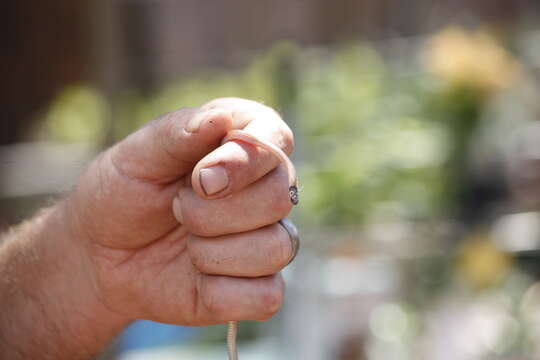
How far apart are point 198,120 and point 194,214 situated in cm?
16

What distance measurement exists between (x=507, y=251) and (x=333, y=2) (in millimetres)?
4746

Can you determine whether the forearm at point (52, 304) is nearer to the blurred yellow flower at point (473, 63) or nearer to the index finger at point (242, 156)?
the index finger at point (242, 156)

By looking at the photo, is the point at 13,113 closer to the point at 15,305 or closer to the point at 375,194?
the point at 375,194

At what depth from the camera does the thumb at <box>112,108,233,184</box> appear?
118 centimetres

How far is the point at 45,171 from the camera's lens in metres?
5.07

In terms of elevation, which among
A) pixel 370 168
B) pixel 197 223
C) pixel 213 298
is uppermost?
pixel 197 223

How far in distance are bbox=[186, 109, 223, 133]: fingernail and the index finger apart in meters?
0.05

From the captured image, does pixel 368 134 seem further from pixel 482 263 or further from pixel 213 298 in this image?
pixel 213 298

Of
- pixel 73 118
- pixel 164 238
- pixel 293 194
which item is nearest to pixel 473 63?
pixel 73 118

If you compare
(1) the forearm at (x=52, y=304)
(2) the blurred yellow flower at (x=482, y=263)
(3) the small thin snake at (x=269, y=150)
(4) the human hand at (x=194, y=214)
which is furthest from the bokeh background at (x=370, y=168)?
(3) the small thin snake at (x=269, y=150)

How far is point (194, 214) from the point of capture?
46.8 inches

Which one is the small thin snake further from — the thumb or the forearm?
the forearm

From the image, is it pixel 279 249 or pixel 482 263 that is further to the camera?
pixel 482 263

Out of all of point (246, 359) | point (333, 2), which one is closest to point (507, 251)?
point (246, 359)
